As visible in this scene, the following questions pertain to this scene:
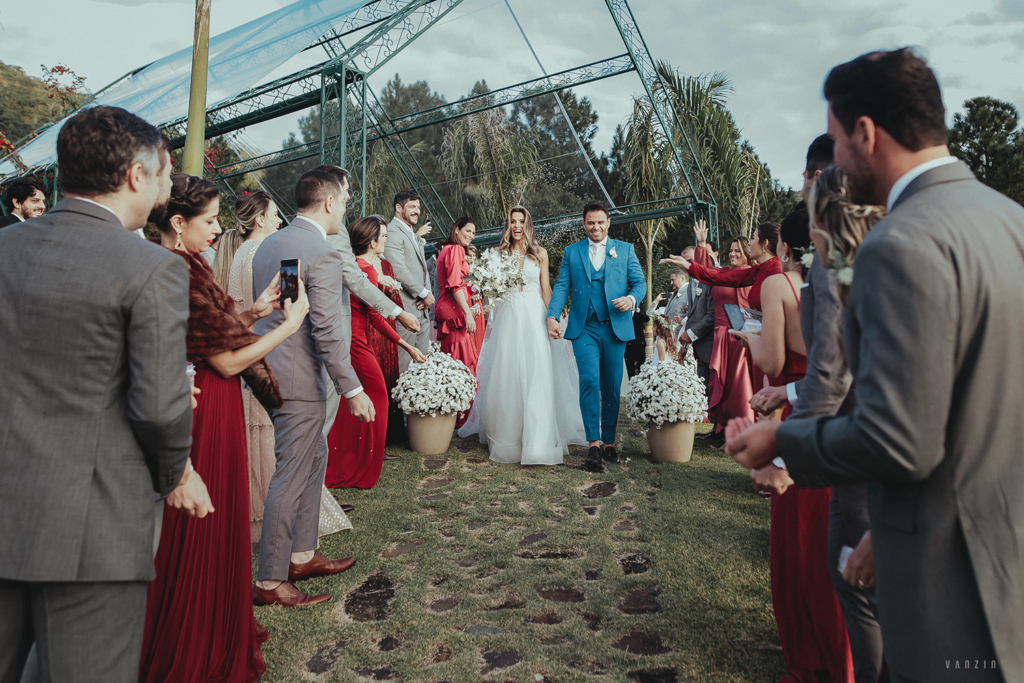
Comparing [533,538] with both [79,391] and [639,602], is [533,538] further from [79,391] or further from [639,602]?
[79,391]

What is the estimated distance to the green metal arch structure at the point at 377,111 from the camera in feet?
32.6

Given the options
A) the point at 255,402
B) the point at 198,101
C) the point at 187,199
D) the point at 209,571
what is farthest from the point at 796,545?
the point at 198,101

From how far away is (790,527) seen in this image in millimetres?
2904

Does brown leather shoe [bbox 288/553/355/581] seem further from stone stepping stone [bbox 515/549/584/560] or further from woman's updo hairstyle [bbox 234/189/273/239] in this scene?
woman's updo hairstyle [bbox 234/189/273/239]

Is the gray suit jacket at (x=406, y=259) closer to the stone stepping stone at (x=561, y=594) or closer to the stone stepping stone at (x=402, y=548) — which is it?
the stone stepping stone at (x=402, y=548)

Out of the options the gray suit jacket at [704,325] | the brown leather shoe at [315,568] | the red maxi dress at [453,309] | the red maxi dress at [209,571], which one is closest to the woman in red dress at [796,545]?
the red maxi dress at [209,571]

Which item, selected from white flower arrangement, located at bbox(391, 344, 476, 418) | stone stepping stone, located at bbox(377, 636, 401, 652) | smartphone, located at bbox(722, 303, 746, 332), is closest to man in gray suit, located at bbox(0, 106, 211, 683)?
A: stone stepping stone, located at bbox(377, 636, 401, 652)

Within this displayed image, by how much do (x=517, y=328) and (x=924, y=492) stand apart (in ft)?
19.2

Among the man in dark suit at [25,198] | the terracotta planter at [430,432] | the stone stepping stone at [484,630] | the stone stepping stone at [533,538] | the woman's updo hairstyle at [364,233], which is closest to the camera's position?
the stone stepping stone at [484,630]

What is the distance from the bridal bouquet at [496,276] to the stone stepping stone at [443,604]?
4.01 meters

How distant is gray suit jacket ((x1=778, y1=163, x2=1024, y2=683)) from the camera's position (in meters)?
1.24

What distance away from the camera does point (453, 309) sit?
26.9 feet

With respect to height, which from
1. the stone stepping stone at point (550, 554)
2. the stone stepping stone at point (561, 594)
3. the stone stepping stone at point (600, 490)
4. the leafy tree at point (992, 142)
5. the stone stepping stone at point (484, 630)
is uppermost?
the leafy tree at point (992, 142)

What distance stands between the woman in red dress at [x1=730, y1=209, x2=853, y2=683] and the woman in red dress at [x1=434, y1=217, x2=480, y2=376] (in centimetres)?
506
